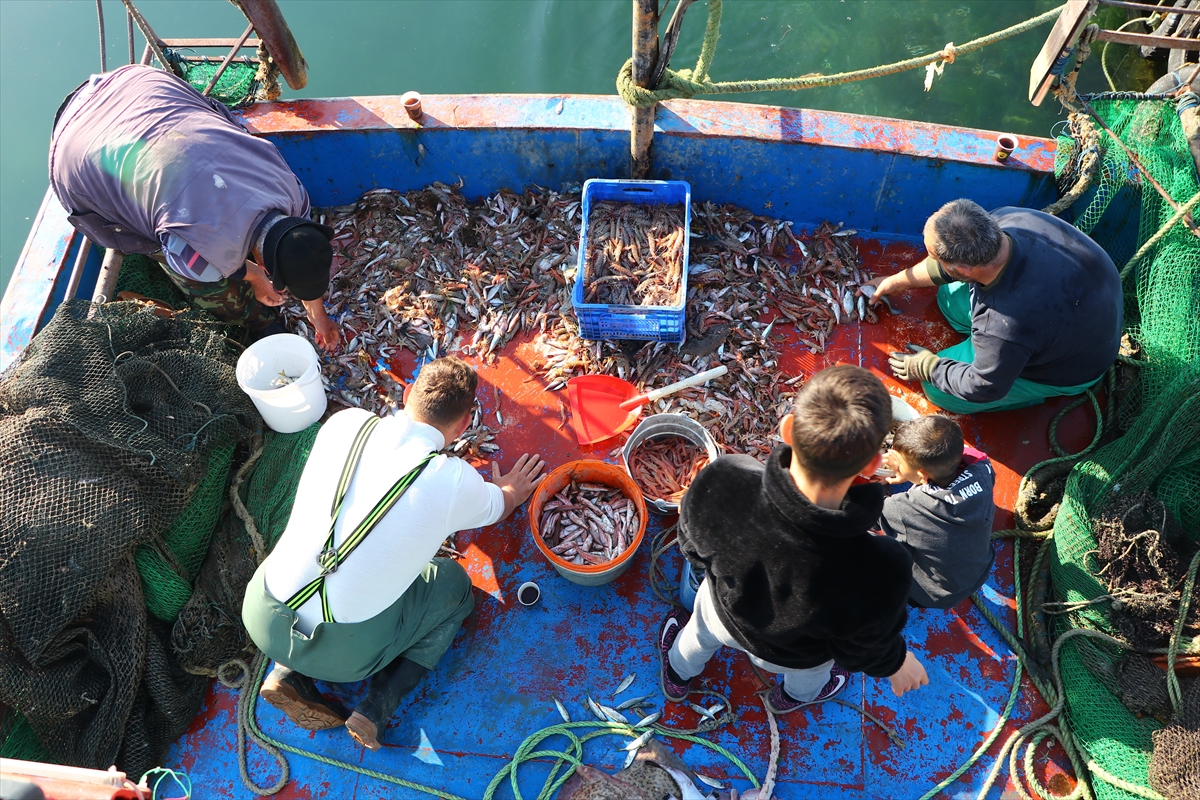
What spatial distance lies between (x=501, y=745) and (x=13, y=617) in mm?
2446

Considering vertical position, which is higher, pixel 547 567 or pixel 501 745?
pixel 547 567

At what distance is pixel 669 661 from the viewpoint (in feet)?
Answer: 12.6

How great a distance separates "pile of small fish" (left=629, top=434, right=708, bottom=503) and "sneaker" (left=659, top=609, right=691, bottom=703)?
0.68m

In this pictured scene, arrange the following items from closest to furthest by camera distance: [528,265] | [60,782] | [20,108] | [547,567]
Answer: [60,782]
[547,567]
[528,265]
[20,108]

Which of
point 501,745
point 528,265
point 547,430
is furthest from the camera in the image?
point 528,265

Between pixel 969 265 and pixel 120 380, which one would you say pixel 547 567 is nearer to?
pixel 120 380

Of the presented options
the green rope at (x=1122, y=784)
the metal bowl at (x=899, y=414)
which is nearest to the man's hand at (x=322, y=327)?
the metal bowl at (x=899, y=414)

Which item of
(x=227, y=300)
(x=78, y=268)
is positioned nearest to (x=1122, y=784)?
(x=227, y=300)

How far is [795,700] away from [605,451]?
6.01ft

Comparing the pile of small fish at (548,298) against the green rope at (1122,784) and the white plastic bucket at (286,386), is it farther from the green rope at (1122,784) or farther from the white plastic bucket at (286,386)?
the green rope at (1122,784)

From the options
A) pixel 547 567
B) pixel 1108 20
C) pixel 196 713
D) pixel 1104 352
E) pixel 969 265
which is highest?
pixel 1108 20

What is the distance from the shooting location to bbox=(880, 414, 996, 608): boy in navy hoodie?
3.22 metres

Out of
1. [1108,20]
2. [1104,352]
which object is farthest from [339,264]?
[1108,20]

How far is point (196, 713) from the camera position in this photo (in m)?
4.04
